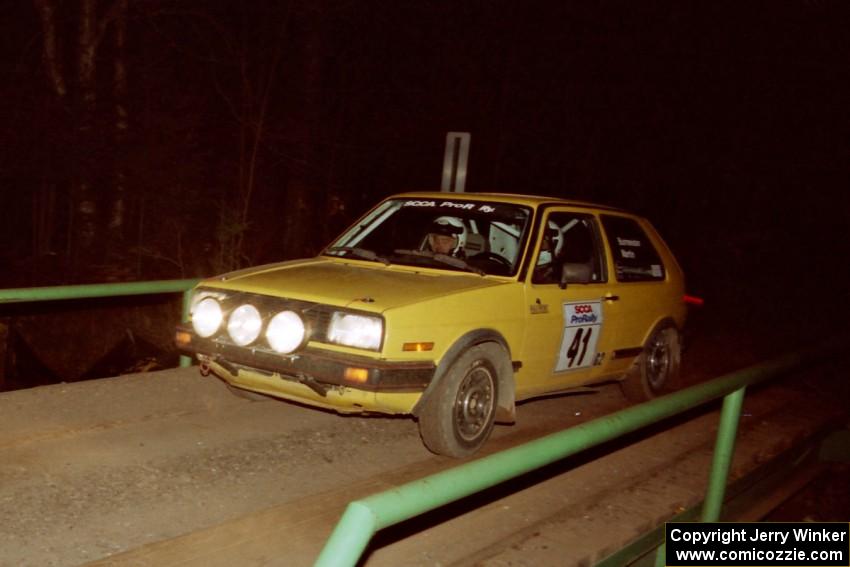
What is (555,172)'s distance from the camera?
24453mm

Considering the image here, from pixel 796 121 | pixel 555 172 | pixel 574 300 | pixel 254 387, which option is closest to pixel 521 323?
pixel 574 300

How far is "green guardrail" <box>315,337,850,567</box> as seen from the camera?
1742 millimetres

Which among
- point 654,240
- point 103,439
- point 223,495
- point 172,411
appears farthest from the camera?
point 654,240

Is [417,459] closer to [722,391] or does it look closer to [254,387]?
[254,387]

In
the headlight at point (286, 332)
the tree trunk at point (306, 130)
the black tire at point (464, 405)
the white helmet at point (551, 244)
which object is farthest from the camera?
the tree trunk at point (306, 130)

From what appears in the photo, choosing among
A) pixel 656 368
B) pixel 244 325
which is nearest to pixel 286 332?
pixel 244 325

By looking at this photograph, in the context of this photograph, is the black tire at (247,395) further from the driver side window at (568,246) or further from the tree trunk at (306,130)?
the tree trunk at (306,130)

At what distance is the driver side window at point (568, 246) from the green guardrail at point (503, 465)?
235 centimetres

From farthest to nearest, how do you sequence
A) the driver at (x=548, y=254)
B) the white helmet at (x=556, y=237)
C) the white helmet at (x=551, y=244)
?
the white helmet at (x=556, y=237) → the white helmet at (x=551, y=244) → the driver at (x=548, y=254)

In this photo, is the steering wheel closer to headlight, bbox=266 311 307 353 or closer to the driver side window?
the driver side window

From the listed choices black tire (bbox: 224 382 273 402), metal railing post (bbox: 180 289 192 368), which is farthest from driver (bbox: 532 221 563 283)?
metal railing post (bbox: 180 289 192 368)

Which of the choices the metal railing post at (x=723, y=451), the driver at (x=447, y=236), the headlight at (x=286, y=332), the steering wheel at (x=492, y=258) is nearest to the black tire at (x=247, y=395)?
the headlight at (x=286, y=332)

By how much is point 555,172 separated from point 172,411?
1961 centimetres

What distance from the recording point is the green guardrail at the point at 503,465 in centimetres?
174
